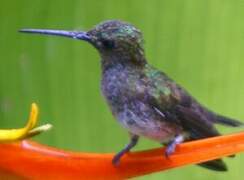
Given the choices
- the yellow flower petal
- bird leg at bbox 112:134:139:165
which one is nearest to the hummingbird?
bird leg at bbox 112:134:139:165

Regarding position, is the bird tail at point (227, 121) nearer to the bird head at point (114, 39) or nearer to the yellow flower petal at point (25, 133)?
the bird head at point (114, 39)

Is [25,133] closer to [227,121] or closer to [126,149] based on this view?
[126,149]

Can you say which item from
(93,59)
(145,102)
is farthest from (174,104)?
(93,59)

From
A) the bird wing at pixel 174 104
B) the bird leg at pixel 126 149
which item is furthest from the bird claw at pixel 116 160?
the bird wing at pixel 174 104

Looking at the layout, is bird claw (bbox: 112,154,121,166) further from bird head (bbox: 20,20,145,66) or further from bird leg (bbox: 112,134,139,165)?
bird head (bbox: 20,20,145,66)

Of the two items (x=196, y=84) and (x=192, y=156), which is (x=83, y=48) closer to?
(x=196, y=84)

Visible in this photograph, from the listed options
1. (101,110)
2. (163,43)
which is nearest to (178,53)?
(163,43)
